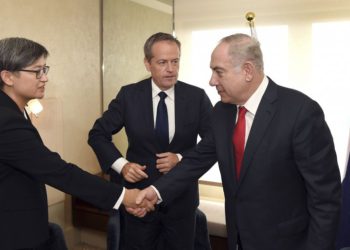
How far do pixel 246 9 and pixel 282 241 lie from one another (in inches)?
103

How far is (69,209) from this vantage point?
145 inches

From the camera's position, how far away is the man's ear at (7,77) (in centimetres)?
169

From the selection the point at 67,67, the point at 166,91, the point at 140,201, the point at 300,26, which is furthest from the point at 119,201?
the point at 300,26

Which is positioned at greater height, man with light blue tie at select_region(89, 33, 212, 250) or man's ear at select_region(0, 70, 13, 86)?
man's ear at select_region(0, 70, 13, 86)

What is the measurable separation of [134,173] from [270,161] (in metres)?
0.85

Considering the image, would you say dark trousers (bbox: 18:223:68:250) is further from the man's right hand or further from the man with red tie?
the man with red tie

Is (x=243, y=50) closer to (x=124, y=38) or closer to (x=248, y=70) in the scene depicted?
(x=248, y=70)

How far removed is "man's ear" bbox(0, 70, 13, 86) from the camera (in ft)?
5.54

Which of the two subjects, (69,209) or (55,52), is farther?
(69,209)

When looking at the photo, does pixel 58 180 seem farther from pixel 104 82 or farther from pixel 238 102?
pixel 104 82

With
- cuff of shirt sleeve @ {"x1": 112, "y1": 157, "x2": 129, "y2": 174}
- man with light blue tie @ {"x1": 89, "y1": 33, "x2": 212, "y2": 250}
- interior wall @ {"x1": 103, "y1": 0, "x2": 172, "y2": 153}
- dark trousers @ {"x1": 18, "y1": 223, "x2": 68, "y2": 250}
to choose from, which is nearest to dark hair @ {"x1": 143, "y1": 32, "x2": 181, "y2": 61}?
man with light blue tie @ {"x1": 89, "y1": 33, "x2": 212, "y2": 250}

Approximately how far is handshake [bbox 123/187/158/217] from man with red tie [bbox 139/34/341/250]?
0.49 metres

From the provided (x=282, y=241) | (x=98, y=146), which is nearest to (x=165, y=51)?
(x=98, y=146)

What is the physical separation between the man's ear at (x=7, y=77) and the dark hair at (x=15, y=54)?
1 cm
